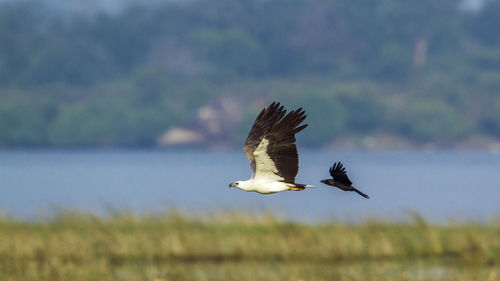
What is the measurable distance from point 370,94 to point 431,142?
2337cm

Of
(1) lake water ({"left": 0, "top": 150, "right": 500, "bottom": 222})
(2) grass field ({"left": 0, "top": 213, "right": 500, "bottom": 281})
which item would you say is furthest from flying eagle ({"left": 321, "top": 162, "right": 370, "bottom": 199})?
(1) lake water ({"left": 0, "top": 150, "right": 500, "bottom": 222})

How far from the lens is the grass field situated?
30.9 metres

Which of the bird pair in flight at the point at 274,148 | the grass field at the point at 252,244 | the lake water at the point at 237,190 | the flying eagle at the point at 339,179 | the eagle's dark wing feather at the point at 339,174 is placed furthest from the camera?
the lake water at the point at 237,190

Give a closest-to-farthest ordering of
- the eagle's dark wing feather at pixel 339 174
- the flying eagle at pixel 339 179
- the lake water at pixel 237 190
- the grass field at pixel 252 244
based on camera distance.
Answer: the flying eagle at pixel 339 179, the eagle's dark wing feather at pixel 339 174, the grass field at pixel 252 244, the lake water at pixel 237 190

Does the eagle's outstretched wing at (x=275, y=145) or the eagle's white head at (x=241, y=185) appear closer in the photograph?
the eagle's white head at (x=241, y=185)

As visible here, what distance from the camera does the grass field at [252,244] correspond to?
3086cm

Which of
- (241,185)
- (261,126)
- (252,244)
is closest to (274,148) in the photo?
(261,126)

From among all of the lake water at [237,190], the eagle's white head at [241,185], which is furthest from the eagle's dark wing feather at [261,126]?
the lake water at [237,190]

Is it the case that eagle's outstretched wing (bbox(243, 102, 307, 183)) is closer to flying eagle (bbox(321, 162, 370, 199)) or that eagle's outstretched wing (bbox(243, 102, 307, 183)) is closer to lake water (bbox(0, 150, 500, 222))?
flying eagle (bbox(321, 162, 370, 199))

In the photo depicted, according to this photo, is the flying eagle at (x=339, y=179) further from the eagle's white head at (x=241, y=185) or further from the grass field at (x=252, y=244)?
the grass field at (x=252, y=244)

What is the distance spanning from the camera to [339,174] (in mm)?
6746

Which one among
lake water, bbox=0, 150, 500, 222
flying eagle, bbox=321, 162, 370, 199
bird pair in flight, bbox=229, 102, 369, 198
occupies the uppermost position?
lake water, bbox=0, 150, 500, 222

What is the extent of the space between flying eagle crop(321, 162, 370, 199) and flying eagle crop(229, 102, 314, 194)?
0.30 m

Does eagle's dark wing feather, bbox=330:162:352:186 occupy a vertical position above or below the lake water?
below
